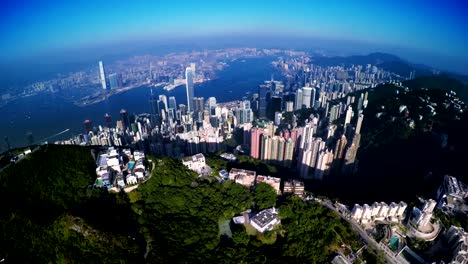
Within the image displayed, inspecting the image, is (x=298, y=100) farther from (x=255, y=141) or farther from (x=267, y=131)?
(x=255, y=141)

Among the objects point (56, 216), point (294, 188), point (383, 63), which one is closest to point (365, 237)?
point (294, 188)

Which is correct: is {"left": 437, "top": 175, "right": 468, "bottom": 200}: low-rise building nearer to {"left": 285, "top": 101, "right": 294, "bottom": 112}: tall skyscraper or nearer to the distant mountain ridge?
{"left": 285, "top": 101, "right": 294, "bottom": 112}: tall skyscraper

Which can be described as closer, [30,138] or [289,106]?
[30,138]

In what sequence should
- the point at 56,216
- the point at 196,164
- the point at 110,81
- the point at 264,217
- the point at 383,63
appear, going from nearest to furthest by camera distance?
1. the point at 56,216
2. the point at 264,217
3. the point at 196,164
4. the point at 110,81
5. the point at 383,63

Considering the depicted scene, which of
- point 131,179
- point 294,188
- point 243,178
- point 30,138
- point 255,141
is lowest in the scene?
point 30,138

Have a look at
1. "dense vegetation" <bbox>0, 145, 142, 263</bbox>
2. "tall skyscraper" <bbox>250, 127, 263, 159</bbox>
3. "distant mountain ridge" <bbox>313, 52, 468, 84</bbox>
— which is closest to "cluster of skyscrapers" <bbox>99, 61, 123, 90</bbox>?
"tall skyscraper" <bbox>250, 127, 263, 159</bbox>

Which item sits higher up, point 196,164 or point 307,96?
point 307,96

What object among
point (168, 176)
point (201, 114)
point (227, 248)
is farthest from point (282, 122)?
point (227, 248)
